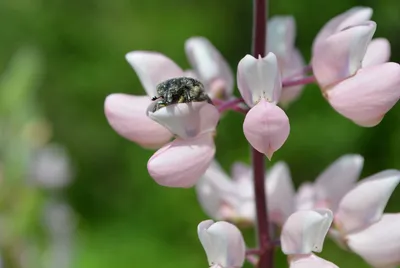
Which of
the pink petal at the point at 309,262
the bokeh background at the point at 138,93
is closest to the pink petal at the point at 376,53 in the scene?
the pink petal at the point at 309,262

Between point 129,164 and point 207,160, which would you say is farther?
point 129,164

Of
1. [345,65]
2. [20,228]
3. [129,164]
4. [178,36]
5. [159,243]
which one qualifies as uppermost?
[345,65]

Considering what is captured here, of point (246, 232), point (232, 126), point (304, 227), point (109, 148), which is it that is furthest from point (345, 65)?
point (109, 148)

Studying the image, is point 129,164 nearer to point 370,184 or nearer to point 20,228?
point 20,228

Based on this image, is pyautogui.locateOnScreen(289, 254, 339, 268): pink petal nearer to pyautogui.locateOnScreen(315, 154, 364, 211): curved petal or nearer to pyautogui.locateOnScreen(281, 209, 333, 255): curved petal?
pyautogui.locateOnScreen(281, 209, 333, 255): curved petal

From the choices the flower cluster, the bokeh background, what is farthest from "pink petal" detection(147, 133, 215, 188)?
the bokeh background

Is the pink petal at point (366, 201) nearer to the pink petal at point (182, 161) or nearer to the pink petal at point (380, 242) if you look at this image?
the pink petal at point (380, 242)
